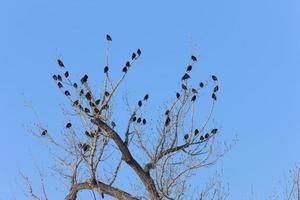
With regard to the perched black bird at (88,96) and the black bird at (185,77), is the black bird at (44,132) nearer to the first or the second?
the perched black bird at (88,96)

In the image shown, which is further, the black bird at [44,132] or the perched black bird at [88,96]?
the black bird at [44,132]

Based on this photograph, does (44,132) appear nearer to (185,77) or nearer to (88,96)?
(88,96)

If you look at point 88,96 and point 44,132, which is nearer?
point 88,96

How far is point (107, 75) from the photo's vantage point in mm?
6762

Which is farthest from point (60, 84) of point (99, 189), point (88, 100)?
point (99, 189)

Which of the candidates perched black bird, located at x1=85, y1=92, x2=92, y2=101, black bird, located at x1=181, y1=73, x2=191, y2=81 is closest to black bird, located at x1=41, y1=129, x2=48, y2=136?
perched black bird, located at x1=85, y1=92, x2=92, y2=101

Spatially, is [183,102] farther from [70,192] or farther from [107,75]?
[70,192]

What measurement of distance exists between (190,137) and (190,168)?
555 mm

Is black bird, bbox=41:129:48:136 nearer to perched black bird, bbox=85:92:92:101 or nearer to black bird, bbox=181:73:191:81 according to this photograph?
perched black bird, bbox=85:92:92:101

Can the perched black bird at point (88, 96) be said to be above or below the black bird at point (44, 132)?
below

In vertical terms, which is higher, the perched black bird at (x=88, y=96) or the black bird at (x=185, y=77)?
the black bird at (x=185, y=77)

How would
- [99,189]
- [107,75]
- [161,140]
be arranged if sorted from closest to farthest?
[107,75], [99,189], [161,140]

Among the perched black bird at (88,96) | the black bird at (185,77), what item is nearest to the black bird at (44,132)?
the perched black bird at (88,96)

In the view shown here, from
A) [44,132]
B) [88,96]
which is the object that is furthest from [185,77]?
[44,132]
